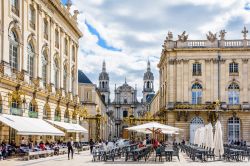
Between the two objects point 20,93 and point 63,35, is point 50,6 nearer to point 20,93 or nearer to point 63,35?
point 63,35

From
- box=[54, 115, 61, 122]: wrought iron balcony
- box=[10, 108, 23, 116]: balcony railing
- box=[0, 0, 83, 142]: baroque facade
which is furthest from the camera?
box=[54, 115, 61, 122]: wrought iron balcony

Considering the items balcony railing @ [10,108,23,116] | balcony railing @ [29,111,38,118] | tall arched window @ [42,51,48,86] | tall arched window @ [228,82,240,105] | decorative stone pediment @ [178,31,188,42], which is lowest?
balcony railing @ [29,111,38,118]

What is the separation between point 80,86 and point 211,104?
21.0 m

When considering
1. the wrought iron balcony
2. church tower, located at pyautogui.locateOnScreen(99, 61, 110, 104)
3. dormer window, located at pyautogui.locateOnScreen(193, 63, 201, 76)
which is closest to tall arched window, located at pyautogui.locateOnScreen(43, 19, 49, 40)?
the wrought iron balcony

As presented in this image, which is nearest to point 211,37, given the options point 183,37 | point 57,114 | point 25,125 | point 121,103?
point 183,37

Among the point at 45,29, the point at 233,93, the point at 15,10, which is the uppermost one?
the point at 45,29

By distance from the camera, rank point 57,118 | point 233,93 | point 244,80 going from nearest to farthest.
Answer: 1. point 57,118
2. point 244,80
3. point 233,93

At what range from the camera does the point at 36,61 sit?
37.1m

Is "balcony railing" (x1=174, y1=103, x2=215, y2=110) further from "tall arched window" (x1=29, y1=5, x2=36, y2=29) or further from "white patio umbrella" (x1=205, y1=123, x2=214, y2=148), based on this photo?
"tall arched window" (x1=29, y1=5, x2=36, y2=29)

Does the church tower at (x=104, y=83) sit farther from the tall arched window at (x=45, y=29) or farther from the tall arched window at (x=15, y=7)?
the tall arched window at (x=15, y=7)

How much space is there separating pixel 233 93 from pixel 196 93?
4.54 metres

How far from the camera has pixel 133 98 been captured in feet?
498

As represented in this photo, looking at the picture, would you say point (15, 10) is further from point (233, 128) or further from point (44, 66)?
point (233, 128)

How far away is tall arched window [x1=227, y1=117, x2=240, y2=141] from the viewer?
2347 inches
